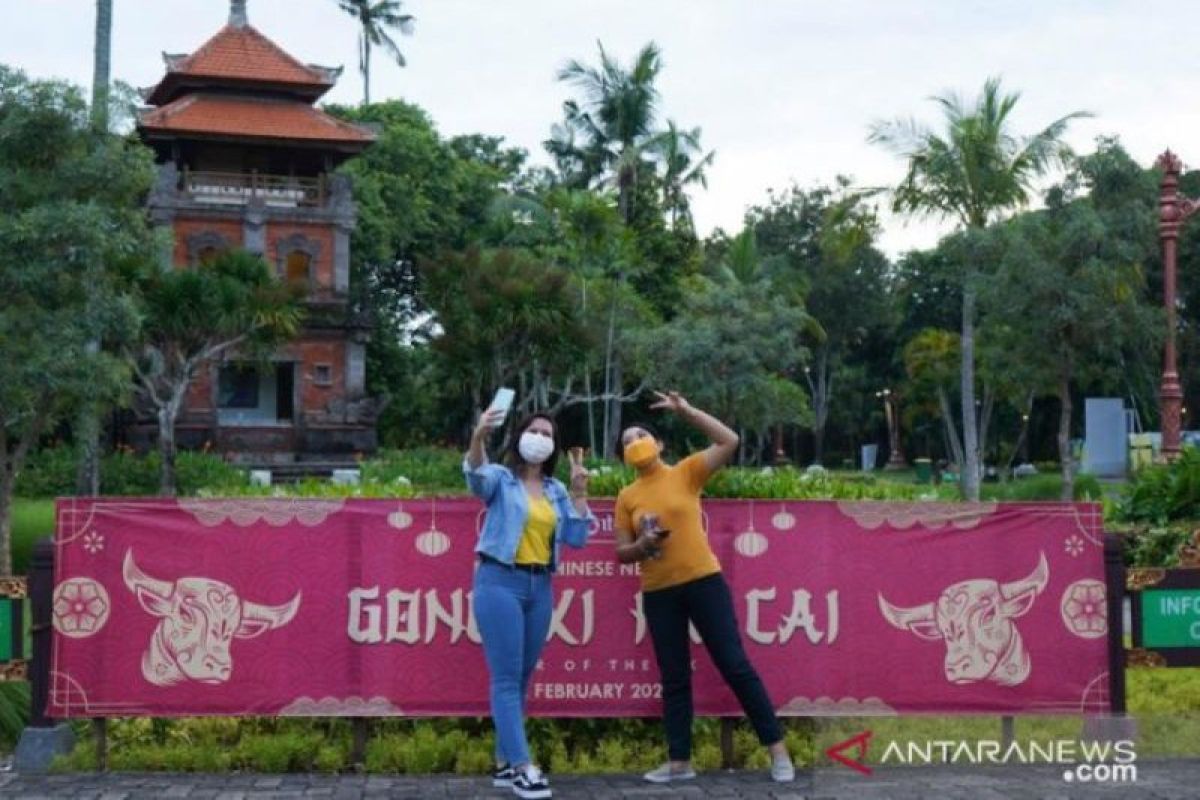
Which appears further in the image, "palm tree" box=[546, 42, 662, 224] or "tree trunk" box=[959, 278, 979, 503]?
"palm tree" box=[546, 42, 662, 224]

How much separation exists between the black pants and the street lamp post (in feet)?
196

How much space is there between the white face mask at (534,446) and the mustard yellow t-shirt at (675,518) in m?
0.50

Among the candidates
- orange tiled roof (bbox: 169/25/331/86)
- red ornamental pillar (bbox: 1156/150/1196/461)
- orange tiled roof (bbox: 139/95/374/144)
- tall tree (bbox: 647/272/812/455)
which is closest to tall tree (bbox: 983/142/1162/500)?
red ornamental pillar (bbox: 1156/150/1196/461)

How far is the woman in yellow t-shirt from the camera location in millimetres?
7535

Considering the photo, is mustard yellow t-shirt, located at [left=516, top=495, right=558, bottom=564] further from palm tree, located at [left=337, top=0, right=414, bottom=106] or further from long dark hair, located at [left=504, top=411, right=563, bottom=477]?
palm tree, located at [left=337, top=0, right=414, bottom=106]

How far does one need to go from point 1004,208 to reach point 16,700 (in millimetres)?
28558

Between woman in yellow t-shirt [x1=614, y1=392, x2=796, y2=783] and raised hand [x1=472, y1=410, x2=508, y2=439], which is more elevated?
raised hand [x1=472, y1=410, x2=508, y2=439]

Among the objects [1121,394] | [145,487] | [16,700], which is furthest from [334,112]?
[16,700]

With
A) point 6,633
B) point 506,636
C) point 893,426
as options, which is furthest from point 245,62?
point 506,636

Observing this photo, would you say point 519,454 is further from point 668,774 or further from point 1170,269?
point 1170,269

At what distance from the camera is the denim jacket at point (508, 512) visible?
7293mm

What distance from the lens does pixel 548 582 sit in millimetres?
7512

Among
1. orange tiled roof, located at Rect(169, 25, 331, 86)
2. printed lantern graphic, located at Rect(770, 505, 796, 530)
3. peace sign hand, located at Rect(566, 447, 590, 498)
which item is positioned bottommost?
printed lantern graphic, located at Rect(770, 505, 796, 530)

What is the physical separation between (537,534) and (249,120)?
124ft
